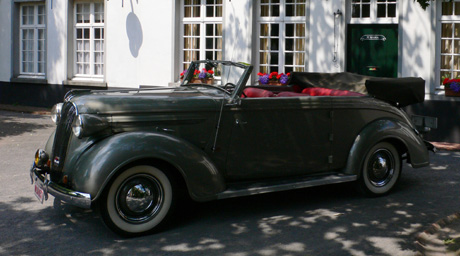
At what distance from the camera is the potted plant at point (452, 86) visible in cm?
1266

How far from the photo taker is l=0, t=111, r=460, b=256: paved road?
18.1ft

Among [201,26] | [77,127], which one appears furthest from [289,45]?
[77,127]

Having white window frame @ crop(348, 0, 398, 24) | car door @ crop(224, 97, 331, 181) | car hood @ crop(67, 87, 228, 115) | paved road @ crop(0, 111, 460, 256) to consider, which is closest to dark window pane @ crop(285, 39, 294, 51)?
white window frame @ crop(348, 0, 398, 24)

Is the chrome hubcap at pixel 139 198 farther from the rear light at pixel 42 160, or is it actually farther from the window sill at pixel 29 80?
the window sill at pixel 29 80

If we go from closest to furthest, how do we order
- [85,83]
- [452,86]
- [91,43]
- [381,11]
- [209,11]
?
[452,86], [381,11], [209,11], [85,83], [91,43]

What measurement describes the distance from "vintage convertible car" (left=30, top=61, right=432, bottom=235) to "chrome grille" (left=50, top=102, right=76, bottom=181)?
0.03ft

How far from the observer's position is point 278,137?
6801mm

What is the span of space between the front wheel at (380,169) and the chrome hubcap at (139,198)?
8.61 ft

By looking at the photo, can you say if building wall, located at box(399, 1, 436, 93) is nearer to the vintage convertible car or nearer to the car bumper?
the vintage convertible car

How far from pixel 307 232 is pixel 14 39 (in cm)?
1683

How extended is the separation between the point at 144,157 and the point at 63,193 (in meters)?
0.78

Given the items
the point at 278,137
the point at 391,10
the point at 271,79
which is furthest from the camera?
the point at 271,79

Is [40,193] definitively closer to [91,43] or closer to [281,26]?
[281,26]

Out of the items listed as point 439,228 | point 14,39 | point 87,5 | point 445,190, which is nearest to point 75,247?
point 439,228
